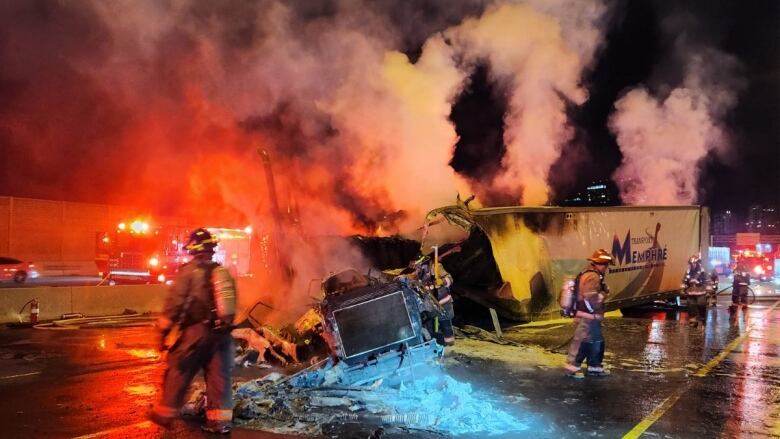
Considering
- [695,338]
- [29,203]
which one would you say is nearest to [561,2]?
[695,338]

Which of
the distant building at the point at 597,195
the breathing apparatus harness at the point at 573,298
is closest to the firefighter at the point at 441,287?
the breathing apparatus harness at the point at 573,298

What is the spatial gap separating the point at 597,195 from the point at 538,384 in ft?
57.2

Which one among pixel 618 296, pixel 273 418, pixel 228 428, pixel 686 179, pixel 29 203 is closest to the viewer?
pixel 228 428

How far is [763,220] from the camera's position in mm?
50312

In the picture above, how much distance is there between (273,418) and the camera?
192 inches

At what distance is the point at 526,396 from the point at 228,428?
9.89 ft

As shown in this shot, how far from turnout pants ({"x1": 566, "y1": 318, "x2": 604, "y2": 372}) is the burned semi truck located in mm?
3176

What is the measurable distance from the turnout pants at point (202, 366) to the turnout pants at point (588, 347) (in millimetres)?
4125

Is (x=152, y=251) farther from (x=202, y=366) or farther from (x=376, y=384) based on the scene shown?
(x=202, y=366)

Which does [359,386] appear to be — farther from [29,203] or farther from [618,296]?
[29,203]

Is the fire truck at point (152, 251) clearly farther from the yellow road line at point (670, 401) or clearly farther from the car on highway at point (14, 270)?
the yellow road line at point (670, 401)

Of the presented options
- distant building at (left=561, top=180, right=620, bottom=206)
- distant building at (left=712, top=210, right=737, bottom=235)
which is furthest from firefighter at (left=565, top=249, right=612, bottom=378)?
distant building at (left=712, top=210, right=737, bottom=235)

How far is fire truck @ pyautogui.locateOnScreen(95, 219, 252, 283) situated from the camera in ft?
55.7

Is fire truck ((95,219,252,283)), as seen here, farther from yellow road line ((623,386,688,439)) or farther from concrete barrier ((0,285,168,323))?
yellow road line ((623,386,688,439))
